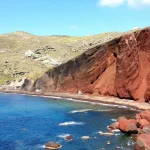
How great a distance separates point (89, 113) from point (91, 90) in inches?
2019

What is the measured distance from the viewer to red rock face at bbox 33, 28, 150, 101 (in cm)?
13150

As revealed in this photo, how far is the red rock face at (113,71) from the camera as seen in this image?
132 metres

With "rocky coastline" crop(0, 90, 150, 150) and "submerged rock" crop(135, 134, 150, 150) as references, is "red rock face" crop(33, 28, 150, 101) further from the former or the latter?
"submerged rock" crop(135, 134, 150, 150)

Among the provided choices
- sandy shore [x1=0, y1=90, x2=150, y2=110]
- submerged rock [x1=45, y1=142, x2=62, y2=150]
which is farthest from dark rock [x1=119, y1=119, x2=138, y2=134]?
sandy shore [x1=0, y1=90, x2=150, y2=110]

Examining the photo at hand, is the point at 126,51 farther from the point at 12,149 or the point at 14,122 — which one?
the point at 12,149

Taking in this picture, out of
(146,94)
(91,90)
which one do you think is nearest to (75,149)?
(146,94)

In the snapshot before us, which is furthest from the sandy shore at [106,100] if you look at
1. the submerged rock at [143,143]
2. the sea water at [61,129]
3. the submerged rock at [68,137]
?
the submerged rock at [143,143]

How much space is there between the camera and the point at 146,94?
12425 centimetres

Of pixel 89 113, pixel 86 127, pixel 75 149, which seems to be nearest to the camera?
pixel 75 149

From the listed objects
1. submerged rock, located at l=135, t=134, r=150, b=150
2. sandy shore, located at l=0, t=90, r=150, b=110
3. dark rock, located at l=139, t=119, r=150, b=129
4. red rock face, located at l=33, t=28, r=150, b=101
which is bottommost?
submerged rock, located at l=135, t=134, r=150, b=150

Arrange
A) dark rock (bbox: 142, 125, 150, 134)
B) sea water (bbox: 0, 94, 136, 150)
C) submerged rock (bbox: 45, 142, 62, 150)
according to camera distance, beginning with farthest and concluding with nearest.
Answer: dark rock (bbox: 142, 125, 150, 134), sea water (bbox: 0, 94, 136, 150), submerged rock (bbox: 45, 142, 62, 150)

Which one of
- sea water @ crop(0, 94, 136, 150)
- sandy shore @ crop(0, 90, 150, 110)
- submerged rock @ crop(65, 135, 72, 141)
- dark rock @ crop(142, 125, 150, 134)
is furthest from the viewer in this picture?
sandy shore @ crop(0, 90, 150, 110)

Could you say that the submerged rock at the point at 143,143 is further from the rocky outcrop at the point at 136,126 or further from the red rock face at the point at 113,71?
the red rock face at the point at 113,71

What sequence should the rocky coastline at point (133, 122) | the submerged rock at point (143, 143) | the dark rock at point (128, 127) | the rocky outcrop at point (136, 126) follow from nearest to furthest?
the submerged rock at point (143, 143) < the rocky coastline at point (133, 122) < the rocky outcrop at point (136, 126) < the dark rock at point (128, 127)
